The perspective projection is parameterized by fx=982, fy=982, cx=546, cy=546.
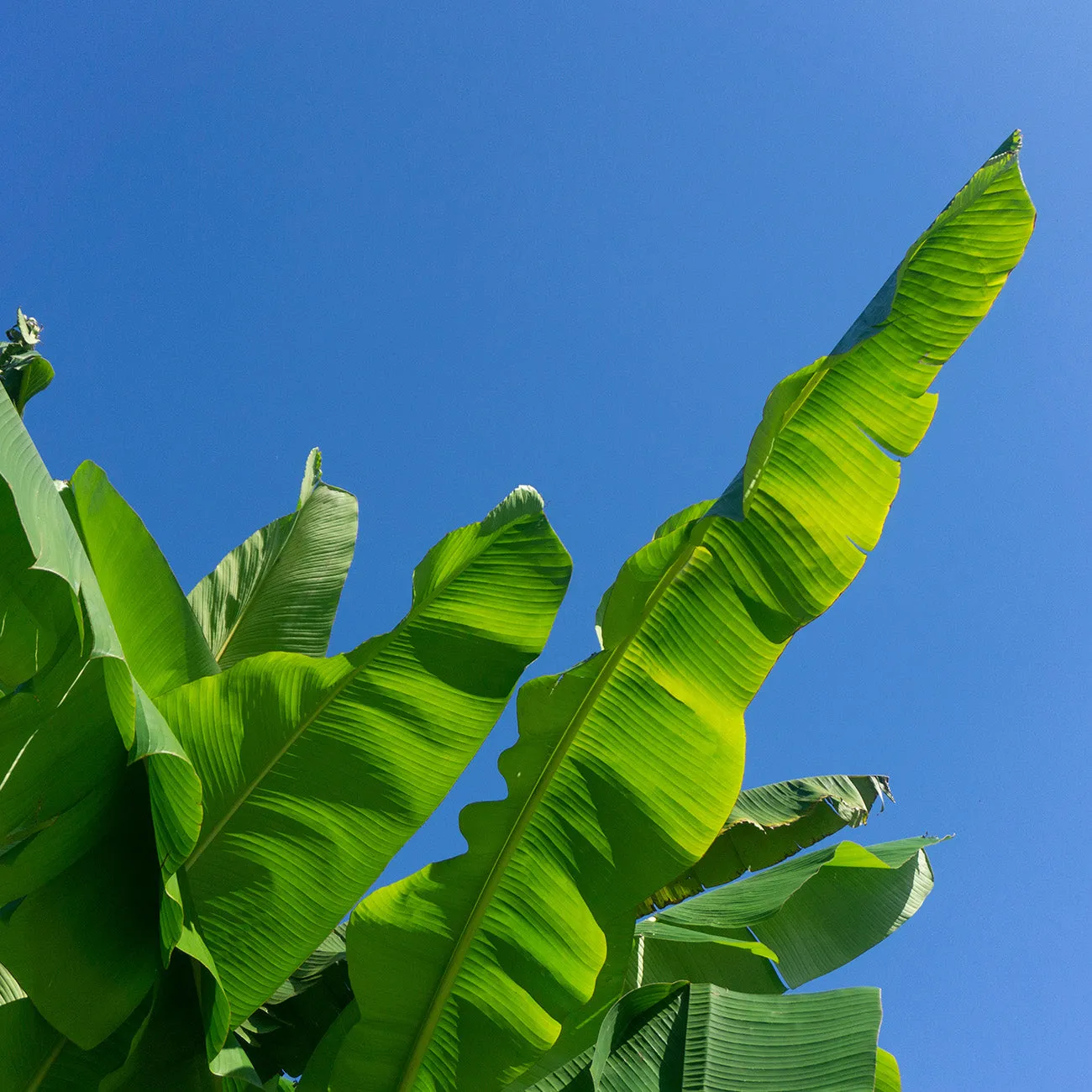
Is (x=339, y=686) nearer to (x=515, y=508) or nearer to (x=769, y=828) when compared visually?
(x=515, y=508)

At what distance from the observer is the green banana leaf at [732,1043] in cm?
199

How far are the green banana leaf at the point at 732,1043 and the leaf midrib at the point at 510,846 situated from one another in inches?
13.4

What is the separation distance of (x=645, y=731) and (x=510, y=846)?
1.16ft

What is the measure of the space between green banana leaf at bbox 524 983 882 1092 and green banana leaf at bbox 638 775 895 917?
83cm

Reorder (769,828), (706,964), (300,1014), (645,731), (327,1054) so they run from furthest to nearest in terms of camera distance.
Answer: (769,828) < (706,964) < (300,1014) < (327,1054) < (645,731)

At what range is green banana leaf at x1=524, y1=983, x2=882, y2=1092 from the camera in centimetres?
Result: 199

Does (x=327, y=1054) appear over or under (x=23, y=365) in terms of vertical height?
under

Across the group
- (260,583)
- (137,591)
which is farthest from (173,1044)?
(260,583)

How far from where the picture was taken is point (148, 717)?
5.25 ft

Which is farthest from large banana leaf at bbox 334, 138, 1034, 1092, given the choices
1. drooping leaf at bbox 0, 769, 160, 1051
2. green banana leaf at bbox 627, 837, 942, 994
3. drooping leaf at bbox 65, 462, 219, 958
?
green banana leaf at bbox 627, 837, 942, 994

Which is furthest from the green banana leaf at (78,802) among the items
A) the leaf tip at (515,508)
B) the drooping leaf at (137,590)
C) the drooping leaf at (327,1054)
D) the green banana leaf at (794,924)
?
the green banana leaf at (794,924)

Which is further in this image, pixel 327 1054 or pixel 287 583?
pixel 287 583

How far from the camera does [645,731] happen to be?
6.20 feet

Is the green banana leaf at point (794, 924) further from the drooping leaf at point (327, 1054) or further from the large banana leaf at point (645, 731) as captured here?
the drooping leaf at point (327, 1054)
